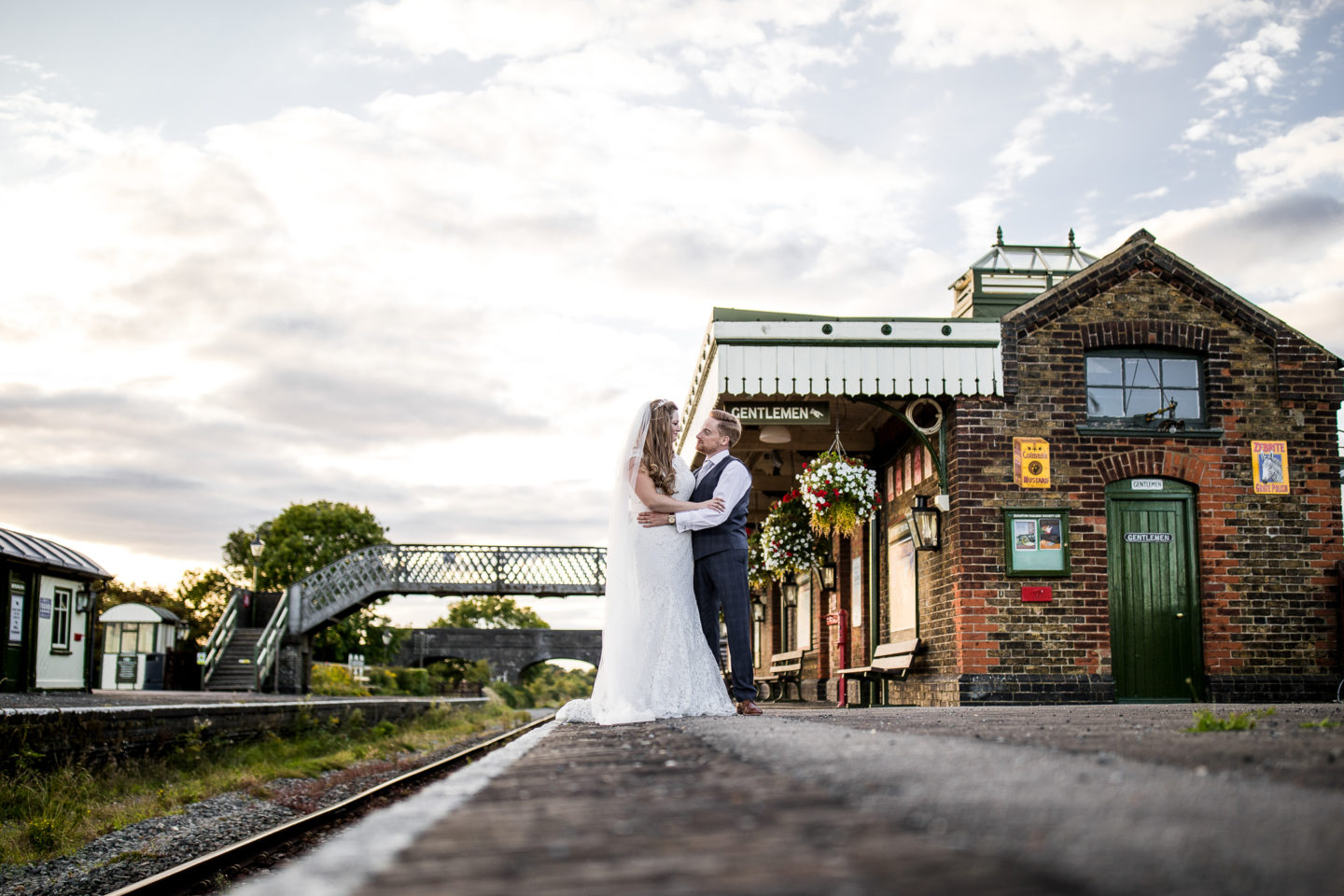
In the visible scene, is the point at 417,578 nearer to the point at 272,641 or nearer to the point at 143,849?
the point at 272,641

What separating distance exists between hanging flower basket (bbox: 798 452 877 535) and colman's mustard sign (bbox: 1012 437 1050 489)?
1.53 meters

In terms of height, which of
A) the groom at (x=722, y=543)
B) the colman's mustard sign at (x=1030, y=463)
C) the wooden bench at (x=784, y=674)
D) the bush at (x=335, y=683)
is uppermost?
the colman's mustard sign at (x=1030, y=463)

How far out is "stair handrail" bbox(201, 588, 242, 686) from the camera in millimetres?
35281

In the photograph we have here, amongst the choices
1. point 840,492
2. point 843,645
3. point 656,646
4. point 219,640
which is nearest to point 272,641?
point 219,640

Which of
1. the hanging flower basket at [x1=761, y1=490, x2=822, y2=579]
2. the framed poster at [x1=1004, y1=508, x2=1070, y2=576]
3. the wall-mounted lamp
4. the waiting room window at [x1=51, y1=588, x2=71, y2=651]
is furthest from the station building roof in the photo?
the framed poster at [x1=1004, y1=508, x2=1070, y2=576]

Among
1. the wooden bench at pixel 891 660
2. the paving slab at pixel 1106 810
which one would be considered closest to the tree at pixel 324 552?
the wooden bench at pixel 891 660

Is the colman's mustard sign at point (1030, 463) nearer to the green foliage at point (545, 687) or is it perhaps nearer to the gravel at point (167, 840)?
the gravel at point (167, 840)

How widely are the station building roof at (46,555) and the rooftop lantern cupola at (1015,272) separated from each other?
59.9 feet

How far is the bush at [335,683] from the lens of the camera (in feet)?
113

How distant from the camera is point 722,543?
24.2ft

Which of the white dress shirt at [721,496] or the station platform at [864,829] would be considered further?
the white dress shirt at [721,496]

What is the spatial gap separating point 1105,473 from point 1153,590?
137 centimetres

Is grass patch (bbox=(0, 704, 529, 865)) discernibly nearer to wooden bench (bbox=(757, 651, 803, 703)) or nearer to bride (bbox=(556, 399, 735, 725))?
bride (bbox=(556, 399, 735, 725))

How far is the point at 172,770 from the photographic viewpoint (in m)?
12.8
